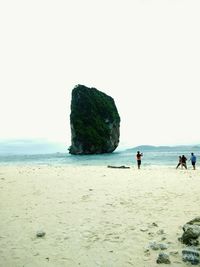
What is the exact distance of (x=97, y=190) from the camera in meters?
13.7

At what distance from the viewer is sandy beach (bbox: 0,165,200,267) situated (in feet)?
20.3

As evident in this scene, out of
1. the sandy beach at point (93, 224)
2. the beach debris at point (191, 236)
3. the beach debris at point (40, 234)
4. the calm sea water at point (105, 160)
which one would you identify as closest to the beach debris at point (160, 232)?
the sandy beach at point (93, 224)

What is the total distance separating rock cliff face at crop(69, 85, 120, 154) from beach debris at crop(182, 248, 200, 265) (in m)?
109

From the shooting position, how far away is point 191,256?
19.0ft

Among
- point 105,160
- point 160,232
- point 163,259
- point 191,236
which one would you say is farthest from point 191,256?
point 105,160

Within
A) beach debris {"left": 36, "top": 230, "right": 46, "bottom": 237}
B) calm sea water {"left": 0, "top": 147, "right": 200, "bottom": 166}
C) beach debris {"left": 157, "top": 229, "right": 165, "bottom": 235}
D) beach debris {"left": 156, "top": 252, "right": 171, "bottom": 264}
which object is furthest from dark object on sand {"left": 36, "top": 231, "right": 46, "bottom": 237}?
calm sea water {"left": 0, "top": 147, "right": 200, "bottom": 166}

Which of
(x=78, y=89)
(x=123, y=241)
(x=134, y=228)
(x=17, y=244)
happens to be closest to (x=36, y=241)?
(x=17, y=244)

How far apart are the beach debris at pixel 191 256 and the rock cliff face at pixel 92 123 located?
109 m

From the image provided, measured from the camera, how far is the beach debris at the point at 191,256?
5684 mm

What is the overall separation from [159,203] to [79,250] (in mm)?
5049

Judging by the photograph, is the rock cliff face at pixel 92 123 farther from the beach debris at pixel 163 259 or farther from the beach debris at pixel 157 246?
the beach debris at pixel 163 259

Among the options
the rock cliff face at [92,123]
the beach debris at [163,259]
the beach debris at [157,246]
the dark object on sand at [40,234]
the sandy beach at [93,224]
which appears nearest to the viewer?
the beach debris at [163,259]

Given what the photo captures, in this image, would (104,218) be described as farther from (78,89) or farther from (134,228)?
(78,89)

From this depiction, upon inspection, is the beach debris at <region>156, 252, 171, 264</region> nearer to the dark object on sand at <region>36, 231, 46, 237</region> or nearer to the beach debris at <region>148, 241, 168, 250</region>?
the beach debris at <region>148, 241, 168, 250</region>
